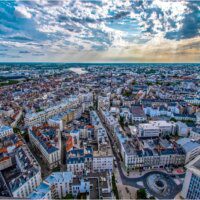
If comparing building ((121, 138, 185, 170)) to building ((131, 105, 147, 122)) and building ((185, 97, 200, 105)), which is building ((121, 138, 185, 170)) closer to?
building ((131, 105, 147, 122))

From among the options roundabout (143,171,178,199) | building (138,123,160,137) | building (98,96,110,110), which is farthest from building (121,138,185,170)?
building (98,96,110,110)

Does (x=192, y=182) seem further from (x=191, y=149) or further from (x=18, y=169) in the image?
(x=18, y=169)

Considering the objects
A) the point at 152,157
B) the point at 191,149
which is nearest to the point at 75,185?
the point at 152,157

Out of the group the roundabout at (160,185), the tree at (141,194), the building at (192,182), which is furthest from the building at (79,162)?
the building at (192,182)

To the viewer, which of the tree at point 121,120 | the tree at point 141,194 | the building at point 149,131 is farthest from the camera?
the tree at point 121,120

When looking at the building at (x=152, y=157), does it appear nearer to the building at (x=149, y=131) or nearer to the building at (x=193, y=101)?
the building at (x=149, y=131)

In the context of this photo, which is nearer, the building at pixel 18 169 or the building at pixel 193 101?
the building at pixel 18 169

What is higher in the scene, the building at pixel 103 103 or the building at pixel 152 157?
the building at pixel 103 103
